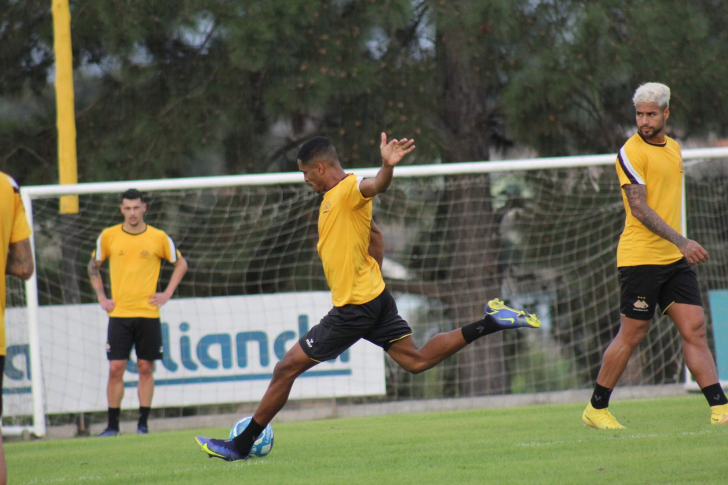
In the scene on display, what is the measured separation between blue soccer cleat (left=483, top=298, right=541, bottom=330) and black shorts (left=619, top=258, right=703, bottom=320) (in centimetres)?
79

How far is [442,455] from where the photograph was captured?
17.9ft

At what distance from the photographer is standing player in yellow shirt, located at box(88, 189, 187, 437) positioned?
9.02 m

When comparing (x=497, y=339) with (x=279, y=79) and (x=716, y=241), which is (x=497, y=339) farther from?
(x=279, y=79)

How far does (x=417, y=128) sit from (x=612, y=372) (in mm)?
6201

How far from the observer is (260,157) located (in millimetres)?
12141

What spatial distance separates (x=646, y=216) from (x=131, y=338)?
5576mm

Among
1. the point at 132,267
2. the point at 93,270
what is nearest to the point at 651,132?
the point at 132,267

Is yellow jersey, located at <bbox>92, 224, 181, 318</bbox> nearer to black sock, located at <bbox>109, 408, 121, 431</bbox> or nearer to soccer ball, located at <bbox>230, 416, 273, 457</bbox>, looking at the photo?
black sock, located at <bbox>109, 408, 121, 431</bbox>

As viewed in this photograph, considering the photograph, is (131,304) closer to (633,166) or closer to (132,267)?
(132,267)

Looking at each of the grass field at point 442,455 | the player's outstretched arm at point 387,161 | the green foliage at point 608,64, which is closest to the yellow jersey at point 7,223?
the grass field at point 442,455

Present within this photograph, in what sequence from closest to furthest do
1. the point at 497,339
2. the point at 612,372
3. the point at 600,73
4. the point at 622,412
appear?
the point at 612,372, the point at 622,412, the point at 600,73, the point at 497,339

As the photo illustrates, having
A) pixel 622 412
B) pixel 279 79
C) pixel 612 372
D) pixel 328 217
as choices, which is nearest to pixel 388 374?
pixel 279 79

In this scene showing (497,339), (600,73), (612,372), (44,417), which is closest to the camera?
(612,372)

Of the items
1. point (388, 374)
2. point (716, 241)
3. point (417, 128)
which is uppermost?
point (417, 128)
